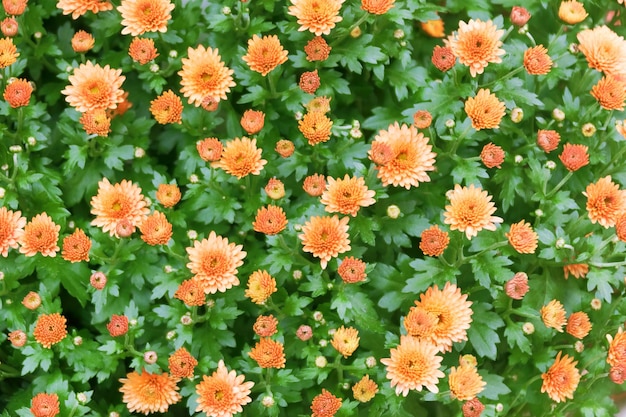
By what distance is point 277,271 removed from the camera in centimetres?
165

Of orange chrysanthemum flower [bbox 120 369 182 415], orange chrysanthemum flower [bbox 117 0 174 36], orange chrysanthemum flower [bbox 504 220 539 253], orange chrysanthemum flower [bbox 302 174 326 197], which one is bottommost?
orange chrysanthemum flower [bbox 120 369 182 415]

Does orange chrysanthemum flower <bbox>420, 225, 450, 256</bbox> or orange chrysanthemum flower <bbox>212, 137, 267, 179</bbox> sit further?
orange chrysanthemum flower <bbox>212, 137, 267, 179</bbox>

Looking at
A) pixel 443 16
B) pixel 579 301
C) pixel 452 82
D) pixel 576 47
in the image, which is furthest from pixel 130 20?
pixel 579 301

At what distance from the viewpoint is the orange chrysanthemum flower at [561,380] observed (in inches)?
65.8

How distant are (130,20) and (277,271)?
783 mm

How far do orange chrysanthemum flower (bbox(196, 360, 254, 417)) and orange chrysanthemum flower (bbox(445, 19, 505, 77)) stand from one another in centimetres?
99

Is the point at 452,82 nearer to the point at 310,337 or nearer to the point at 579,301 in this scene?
the point at 579,301

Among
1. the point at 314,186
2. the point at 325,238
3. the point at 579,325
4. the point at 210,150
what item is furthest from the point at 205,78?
the point at 579,325

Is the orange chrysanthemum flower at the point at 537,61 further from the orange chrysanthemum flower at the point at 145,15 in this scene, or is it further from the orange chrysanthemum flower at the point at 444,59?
the orange chrysanthemum flower at the point at 145,15

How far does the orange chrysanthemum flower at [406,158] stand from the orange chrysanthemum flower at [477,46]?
0.81ft

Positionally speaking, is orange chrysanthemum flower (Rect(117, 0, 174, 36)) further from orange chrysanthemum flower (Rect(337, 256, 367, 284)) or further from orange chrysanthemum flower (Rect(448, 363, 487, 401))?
orange chrysanthemum flower (Rect(448, 363, 487, 401))

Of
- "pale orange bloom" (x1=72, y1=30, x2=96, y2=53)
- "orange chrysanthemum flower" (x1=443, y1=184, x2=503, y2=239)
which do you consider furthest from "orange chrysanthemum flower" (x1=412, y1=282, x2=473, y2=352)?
"pale orange bloom" (x1=72, y1=30, x2=96, y2=53)

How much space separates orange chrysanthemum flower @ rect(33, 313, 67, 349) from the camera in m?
1.59

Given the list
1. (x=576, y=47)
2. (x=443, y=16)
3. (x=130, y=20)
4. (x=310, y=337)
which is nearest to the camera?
(x=310, y=337)
